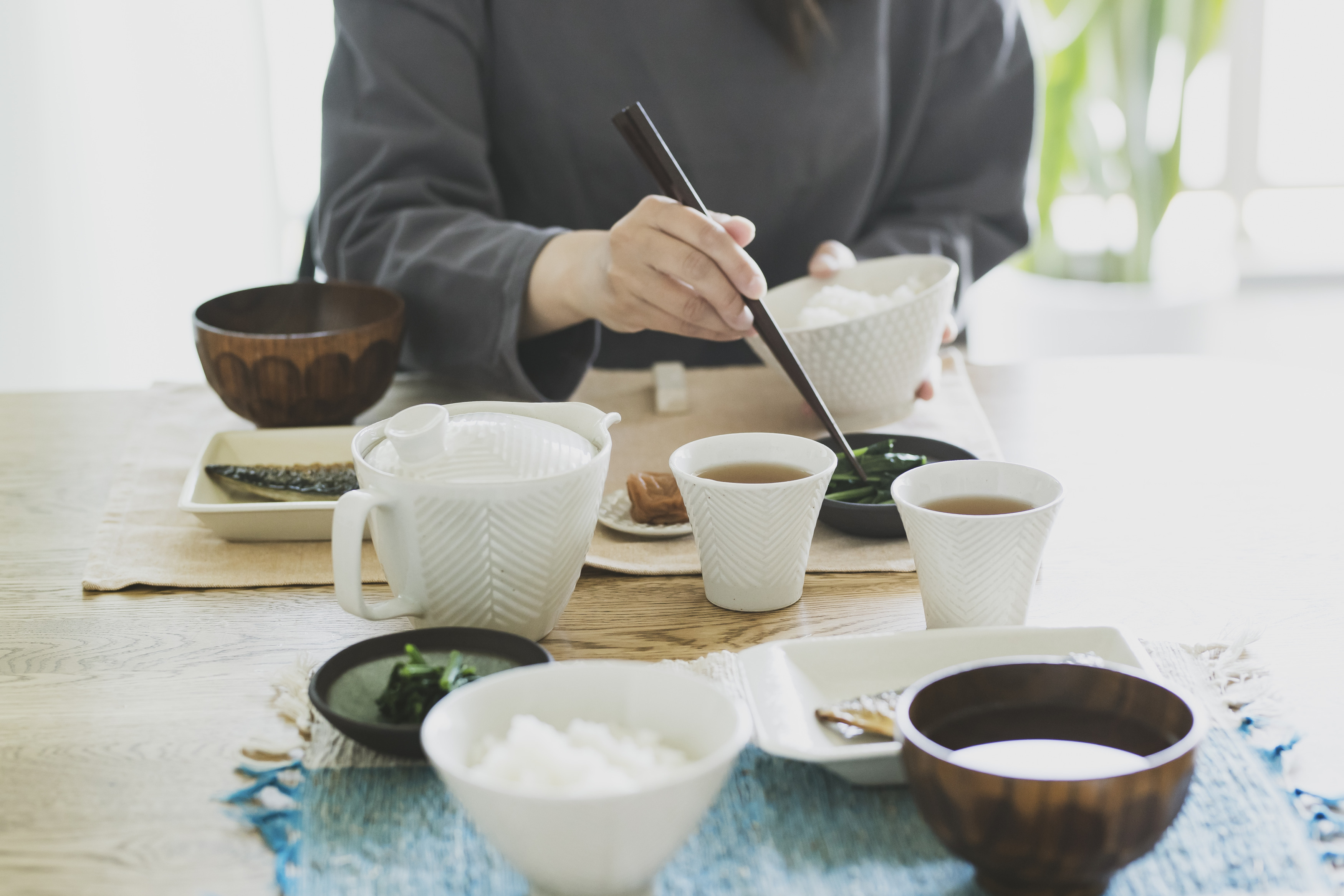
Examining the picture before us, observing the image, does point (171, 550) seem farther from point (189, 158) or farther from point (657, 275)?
point (189, 158)

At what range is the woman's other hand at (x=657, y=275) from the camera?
39.0 inches

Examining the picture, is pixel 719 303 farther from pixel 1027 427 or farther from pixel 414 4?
pixel 414 4

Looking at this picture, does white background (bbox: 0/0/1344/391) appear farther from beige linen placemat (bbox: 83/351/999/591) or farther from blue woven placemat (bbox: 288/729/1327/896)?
blue woven placemat (bbox: 288/729/1327/896)

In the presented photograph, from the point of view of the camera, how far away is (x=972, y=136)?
1.57m

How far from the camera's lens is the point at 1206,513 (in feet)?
3.30

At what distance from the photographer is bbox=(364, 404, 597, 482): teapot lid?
2.42 ft

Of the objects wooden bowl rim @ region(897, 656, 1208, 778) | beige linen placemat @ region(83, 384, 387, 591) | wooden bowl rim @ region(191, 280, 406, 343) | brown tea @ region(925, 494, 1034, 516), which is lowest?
beige linen placemat @ region(83, 384, 387, 591)

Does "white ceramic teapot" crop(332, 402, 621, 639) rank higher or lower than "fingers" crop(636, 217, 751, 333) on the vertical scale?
lower

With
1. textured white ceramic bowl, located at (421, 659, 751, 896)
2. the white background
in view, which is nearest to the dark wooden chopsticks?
textured white ceramic bowl, located at (421, 659, 751, 896)

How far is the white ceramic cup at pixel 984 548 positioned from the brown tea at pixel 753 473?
0.09 m

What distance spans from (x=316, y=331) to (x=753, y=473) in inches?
26.8

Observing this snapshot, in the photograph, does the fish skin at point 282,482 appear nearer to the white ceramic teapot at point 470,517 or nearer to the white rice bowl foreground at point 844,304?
the white ceramic teapot at point 470,517

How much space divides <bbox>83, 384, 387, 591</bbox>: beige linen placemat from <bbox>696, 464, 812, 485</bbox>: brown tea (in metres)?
0.29

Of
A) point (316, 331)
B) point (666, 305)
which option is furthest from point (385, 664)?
point (316, 331)
